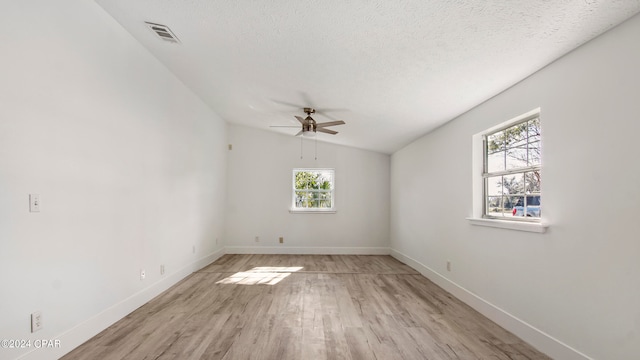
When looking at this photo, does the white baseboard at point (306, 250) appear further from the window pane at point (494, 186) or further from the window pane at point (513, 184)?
the window pane at point (513, 184)

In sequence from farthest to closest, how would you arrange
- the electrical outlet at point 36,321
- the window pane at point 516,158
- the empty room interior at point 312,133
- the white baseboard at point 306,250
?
the white baseboard at point 306,250
the window pane at point 516,158
the electrical outlet at point 36,321
the empty room interior at point 312,133

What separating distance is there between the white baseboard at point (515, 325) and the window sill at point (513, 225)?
0.79 metres

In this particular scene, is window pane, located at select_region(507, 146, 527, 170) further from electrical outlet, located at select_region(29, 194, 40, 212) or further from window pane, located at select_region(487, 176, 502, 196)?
electrical outlet, located at select_region(29, 194, 40, 212)

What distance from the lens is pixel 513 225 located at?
270cm

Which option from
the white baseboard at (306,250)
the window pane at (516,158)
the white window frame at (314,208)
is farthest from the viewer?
the white window frame at (314,208)

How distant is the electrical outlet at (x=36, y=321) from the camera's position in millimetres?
2037

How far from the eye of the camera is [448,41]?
2248mm

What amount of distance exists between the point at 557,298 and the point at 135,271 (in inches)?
153

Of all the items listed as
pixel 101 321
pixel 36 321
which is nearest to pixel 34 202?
pixel 36 321

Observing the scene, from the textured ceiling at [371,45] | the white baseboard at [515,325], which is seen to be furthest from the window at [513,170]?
the white baseboard at [515,325]

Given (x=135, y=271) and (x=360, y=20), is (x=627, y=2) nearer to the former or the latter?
(x=360, y=20)

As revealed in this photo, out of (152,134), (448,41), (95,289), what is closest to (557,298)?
(448,41)

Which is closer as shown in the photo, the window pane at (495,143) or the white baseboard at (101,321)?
the white baseboard at (101,321)

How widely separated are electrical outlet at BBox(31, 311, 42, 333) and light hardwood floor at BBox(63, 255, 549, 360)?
1.19 feet
